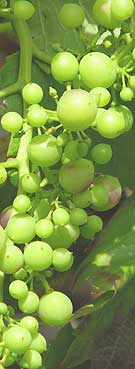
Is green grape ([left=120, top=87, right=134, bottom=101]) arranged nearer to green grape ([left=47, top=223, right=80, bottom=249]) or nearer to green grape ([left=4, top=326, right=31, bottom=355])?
green grape ([left=47, top=223, right=80, bottom=249])

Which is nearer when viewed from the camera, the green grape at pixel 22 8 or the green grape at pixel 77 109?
the green grape at pixel 77 109

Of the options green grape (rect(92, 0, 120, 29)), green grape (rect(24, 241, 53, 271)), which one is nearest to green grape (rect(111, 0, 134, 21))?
green grape (rect(92, 0, 120, 29))

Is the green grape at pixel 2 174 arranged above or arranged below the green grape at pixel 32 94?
below

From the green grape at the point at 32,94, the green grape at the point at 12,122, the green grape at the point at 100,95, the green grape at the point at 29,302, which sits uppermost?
the green grape at the point at 100,95

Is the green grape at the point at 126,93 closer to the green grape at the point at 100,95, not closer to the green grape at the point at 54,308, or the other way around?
the green grape at the point at 100,95

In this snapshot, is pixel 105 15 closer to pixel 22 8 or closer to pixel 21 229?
pixel 22 8

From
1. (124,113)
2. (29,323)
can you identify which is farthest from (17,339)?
(124,113)

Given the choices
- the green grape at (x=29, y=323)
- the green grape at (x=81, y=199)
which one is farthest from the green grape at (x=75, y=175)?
the green grape at (x=29, y=323)

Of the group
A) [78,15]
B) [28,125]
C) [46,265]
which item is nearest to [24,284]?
[46,265]
